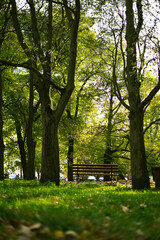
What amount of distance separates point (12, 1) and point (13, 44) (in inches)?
206

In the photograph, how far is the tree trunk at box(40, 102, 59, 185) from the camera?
438 inches

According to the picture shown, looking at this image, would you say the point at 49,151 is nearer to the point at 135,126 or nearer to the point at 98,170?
the point at 135,126

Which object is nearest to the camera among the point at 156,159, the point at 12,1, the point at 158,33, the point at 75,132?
the point at 158,33

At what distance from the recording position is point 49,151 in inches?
441

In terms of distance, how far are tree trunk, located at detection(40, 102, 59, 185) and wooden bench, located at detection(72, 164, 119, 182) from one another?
427 cm

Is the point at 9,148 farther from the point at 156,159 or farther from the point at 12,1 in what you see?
the point at 12,1

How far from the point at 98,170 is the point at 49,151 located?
4.75 metres

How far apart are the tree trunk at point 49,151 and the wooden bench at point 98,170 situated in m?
4.27

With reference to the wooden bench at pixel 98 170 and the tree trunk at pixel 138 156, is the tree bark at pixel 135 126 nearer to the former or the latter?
the tree trunk at pixel 138 156

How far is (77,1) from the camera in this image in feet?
36.5

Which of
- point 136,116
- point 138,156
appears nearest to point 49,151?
point 138,156

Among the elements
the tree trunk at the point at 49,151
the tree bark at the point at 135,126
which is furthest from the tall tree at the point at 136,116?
the tree trunk at the point at 49,151

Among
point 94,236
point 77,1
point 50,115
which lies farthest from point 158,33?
point 94,236

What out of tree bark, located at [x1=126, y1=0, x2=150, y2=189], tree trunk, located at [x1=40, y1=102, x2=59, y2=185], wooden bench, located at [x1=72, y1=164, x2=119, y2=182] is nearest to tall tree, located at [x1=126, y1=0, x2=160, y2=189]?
tree bark, located at [x1=126, y1=0, x2=150, y2=189]
